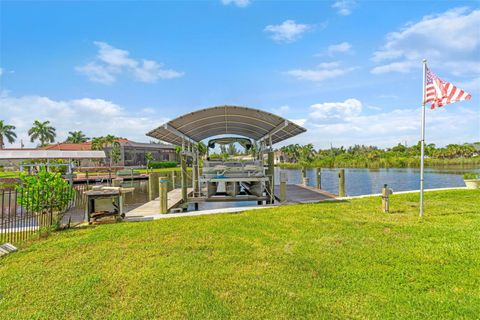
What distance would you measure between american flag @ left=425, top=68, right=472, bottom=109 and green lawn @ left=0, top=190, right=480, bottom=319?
2.81 meters

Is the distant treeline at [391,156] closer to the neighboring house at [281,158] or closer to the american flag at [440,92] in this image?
the neighboring house at [281,158]

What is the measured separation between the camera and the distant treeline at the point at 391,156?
55812 mm

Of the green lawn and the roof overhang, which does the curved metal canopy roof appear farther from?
the roof overhang

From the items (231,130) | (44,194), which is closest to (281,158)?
(231,130)

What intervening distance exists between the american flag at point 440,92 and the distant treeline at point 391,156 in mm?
51964

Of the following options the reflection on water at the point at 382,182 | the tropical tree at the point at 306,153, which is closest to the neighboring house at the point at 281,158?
the tropical tree at the point at 306,153

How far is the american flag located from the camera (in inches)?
257

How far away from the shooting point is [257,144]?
46.9ft

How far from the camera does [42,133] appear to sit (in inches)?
2788

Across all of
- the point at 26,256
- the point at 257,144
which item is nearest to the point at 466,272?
the point at 26,256

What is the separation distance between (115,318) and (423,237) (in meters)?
5.30

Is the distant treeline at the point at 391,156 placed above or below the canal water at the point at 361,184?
above

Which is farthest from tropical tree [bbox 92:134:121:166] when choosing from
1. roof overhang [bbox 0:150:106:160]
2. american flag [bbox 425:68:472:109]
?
american flag [bbox 425:68:472:109]

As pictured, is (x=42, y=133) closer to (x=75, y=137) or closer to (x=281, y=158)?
(x=75, y=137)
